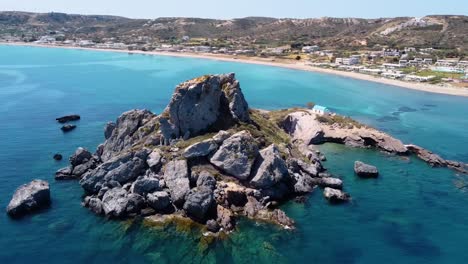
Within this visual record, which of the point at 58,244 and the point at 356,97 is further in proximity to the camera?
the point at 356,97

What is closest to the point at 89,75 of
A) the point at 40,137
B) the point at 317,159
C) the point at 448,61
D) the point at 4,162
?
the point at 40,137

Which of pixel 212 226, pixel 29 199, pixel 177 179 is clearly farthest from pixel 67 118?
pixel 212 226

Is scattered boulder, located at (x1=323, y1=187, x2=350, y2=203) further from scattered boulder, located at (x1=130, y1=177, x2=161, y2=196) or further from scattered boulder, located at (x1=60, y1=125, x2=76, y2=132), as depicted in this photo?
scattered boulder, located at (x1=60, y1=125, x2=76, y2=132)

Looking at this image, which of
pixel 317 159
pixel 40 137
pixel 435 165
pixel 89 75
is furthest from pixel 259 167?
pixel 89 75

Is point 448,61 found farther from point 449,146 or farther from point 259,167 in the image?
point 259,167

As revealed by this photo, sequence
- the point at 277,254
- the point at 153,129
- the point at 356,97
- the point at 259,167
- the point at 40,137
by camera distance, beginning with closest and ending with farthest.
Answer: the point at 277,254 < the point at 259,167 < the point at 153,129 < the point at 40,137 < the point at 356,97

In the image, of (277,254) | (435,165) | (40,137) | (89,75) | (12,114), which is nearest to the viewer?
(277,254)

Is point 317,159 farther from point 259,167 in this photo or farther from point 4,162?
point 4,162

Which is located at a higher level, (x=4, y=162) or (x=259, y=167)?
(x=259, y=167)
